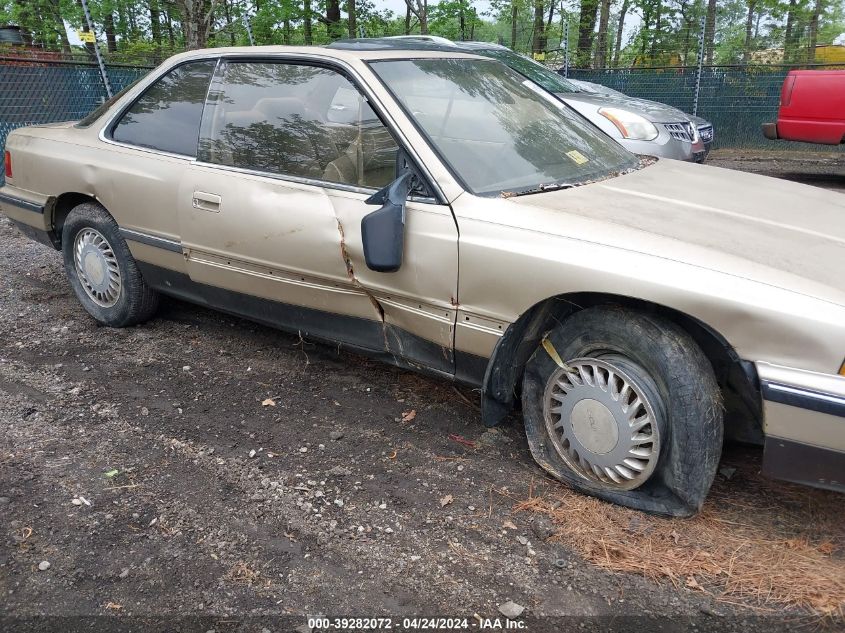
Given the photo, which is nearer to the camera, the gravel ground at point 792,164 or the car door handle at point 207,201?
the car door handle at point 207,201

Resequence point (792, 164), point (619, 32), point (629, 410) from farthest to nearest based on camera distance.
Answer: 1. point (619, 32)
2. point (792, 164)
3. point (629, 410)

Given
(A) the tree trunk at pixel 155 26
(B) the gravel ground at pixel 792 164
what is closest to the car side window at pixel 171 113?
(B) the gravel ground at pixel 792 164

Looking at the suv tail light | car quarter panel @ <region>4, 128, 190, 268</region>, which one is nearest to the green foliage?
the suv tail light

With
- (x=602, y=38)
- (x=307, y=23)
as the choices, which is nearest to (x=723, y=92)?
(x=602, y=38)

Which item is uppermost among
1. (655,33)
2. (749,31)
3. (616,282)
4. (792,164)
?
(749,31)

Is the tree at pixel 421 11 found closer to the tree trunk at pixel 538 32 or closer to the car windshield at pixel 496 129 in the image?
the tree trunk at pixel 538 32

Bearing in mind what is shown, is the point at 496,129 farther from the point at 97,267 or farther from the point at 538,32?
the point at 538,32

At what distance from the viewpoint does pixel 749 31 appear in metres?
18.7

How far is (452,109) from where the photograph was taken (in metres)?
3.25

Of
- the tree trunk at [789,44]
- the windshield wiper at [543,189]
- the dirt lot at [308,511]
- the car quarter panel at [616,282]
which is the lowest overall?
the dirt lot at [308,511]

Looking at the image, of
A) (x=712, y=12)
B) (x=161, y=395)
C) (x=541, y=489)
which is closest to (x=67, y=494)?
(x=161, y=395)

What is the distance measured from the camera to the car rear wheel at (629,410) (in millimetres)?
2451

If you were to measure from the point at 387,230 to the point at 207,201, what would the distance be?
1206 millimetres

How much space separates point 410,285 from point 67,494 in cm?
159
